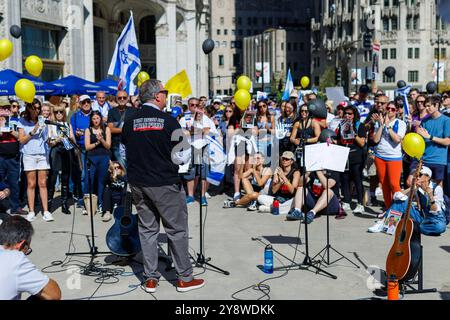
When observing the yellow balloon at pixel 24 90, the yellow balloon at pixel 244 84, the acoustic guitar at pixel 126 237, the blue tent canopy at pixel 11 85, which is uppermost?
the blue tent canopy at pixel 11 85

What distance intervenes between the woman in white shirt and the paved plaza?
1.23 feet

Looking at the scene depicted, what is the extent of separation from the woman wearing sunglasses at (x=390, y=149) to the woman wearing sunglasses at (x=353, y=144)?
30.5 inches

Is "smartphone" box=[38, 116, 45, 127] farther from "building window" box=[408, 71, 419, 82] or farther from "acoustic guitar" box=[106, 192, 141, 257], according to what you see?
"building window" box=[408, 71, 419, 82]

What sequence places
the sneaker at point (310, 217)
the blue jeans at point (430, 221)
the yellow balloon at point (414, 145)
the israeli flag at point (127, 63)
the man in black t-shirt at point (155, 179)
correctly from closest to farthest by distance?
the man in black t-shirt at point (155, 179)
the yellow balloon at point (414, 145)
the blue jeans at point (430, 221)
the sneaker at point (310, 217)
the israeli flag at point (127, 63)

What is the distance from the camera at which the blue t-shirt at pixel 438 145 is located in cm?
1004

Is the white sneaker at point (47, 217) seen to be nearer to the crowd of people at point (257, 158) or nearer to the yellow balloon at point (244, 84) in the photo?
the crowd of people at point (257, 158)

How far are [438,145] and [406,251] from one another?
14.7 ft

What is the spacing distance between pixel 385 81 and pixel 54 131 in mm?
86504

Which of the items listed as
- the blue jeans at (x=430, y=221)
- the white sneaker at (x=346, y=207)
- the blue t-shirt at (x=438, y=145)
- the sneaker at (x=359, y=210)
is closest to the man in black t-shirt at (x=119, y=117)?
the white sneaker at (x=346, y=207)

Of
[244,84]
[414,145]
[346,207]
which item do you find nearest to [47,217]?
[244,84]

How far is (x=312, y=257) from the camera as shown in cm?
791

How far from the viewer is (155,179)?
6371mm

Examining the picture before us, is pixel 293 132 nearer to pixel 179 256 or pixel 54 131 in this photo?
pixel 54 131
